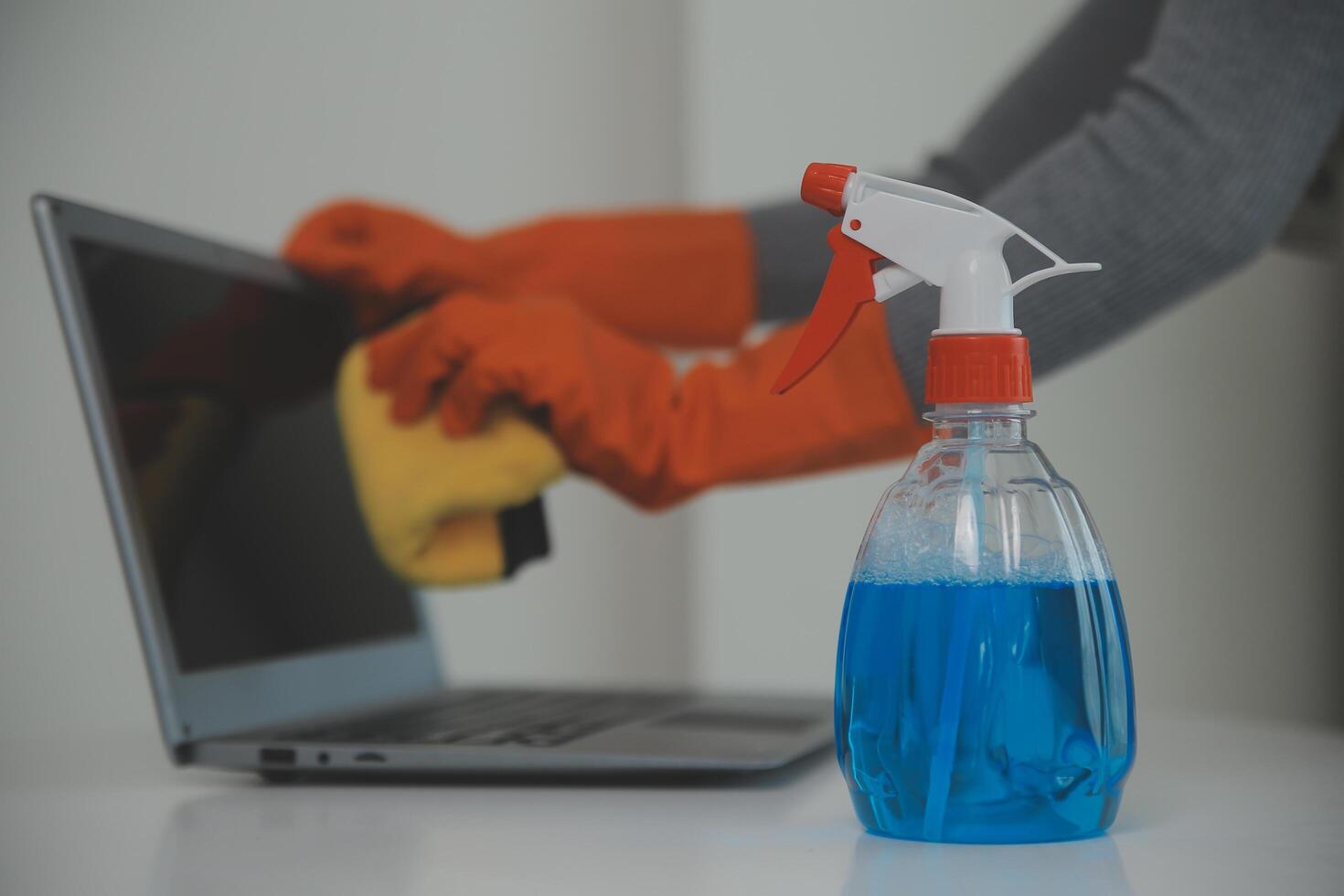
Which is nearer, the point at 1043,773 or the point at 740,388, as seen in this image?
the point at 1043,773

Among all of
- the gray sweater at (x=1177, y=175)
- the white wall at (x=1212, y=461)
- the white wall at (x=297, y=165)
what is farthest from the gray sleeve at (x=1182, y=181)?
the white wall at (x=1212, y=461)

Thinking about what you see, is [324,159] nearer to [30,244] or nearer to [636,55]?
[30,244]

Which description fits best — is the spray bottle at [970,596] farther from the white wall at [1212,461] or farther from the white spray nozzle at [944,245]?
the white wall at [1212,461]

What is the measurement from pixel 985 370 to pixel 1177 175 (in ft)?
0.92

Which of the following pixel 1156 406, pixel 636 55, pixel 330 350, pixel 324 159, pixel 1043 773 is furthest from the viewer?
pixel 636 55

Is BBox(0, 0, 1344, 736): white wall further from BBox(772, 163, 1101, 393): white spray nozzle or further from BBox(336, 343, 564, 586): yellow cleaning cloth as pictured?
BBox(772, 163, 1101, 393): white spray nozzle

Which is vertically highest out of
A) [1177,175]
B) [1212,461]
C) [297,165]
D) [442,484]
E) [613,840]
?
[297,165]

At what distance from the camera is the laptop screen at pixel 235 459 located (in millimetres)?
616

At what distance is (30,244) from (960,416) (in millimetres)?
731

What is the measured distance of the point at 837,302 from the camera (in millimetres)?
413

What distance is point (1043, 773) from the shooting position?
1.27 ft

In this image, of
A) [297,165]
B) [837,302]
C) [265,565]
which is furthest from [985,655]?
[297,165]

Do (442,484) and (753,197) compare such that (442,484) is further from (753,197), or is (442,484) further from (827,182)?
(753,197)

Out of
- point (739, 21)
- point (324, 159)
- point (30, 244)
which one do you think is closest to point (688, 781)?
point (30, 244)
